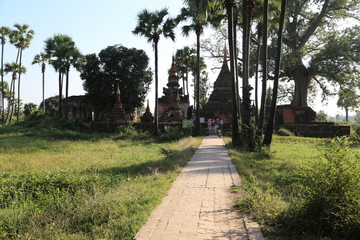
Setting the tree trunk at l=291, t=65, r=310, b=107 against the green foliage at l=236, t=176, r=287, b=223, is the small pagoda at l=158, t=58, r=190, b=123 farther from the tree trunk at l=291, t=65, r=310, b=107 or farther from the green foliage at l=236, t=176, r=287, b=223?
the green foliage at l=236, t=176, r=287, b=223

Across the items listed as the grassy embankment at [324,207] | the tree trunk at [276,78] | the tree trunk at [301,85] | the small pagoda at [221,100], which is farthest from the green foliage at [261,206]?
the tree trunk at [301,85]

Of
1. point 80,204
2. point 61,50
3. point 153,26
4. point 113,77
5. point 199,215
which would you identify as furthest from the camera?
point 113,77

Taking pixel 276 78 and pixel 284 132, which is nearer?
pixel 276 78

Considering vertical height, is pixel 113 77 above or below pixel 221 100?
above

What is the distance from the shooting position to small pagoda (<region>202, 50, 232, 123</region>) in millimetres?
29094

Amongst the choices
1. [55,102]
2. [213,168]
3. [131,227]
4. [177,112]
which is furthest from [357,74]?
[55,102]

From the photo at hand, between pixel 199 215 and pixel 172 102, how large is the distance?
96.1 feet

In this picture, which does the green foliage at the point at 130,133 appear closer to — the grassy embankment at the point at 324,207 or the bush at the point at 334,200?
the grassy embankment at the point at 324,207

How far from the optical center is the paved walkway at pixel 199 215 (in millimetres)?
3822

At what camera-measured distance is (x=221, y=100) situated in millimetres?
30016

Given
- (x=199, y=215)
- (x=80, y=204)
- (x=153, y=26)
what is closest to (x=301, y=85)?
(x=153, y=26)

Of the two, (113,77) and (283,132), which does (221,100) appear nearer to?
(283,132)

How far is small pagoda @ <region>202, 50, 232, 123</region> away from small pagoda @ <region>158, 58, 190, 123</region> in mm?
3712

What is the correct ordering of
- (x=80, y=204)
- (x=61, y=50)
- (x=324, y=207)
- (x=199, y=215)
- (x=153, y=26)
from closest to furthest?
(x=324, y=207) < (x=199, y=215) < (x=80, y=204) < (x=153, y=26) < (x=61, y=50)
